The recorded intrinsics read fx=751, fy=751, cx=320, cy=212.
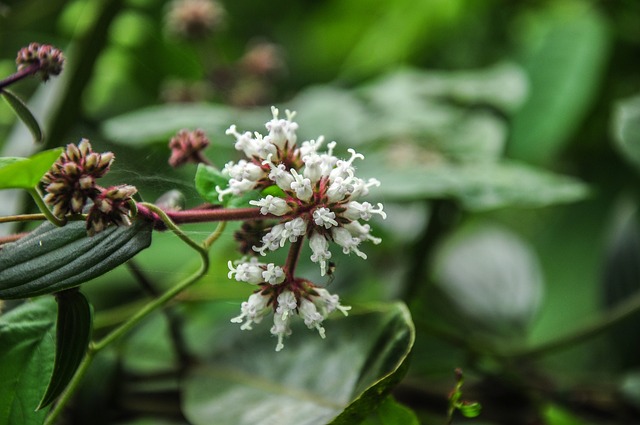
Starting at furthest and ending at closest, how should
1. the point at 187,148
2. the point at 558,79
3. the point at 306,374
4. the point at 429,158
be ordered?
the point at 558,79 < the point at 429,158 < the point at 306,374 < the point at 187,148

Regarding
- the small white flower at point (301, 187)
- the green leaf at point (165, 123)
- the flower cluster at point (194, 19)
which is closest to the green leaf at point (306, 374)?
the small white flower at point (301, 187)

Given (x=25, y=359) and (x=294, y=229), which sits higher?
(x=294, y=229)

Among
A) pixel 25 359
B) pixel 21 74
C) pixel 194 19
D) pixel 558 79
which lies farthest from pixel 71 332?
pixel 558 79

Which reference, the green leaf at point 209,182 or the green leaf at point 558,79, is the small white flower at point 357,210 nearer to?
the green leaf at point 209,182

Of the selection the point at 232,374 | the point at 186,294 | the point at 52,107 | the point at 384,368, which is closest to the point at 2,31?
the point at 52,107

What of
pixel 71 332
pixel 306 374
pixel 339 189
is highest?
pixel 339 189

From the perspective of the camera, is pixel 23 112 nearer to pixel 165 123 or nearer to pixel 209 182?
pixel 209 182
